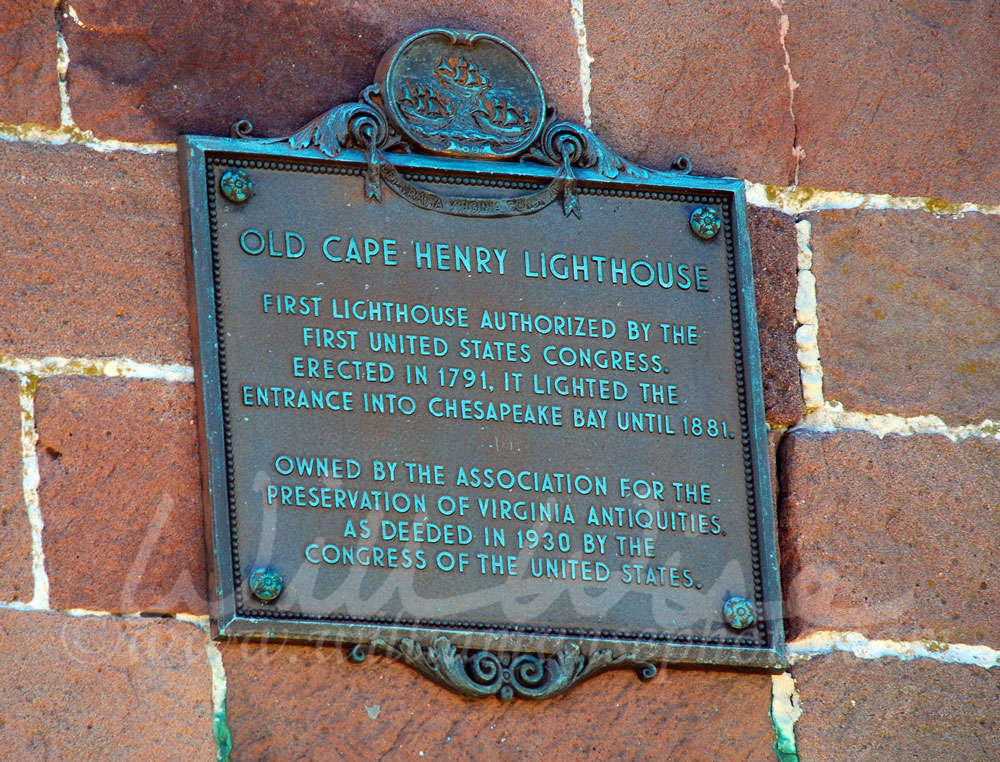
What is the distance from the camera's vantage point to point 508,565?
125 inches

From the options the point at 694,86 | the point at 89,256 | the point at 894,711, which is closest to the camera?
the point at 89,256

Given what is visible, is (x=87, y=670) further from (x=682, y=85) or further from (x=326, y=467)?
(x=682, y=85)

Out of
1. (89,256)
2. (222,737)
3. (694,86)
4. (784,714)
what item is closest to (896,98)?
(694,86)

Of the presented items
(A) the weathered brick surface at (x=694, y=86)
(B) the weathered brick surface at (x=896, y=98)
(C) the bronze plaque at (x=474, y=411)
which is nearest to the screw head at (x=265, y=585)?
(C) the bronze plaque at (x=474, y=411)

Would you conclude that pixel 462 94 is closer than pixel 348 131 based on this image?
No

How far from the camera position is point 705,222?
3500mm

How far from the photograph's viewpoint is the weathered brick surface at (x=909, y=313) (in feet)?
11.8

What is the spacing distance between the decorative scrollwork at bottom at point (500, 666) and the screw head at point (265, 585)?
0.61 ft

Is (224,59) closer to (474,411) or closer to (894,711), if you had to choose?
(474,411)

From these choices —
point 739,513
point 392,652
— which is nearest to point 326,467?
point 392,652

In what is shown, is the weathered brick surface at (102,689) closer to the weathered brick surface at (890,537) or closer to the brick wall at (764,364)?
the brick wall at (764,364)

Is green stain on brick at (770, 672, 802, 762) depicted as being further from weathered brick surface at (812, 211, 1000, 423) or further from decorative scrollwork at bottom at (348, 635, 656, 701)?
weathered brick surface at (812, 211, 1000, 423)

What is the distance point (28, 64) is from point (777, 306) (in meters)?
1.65

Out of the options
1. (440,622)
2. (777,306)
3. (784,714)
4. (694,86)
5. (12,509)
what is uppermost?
(694,86)
